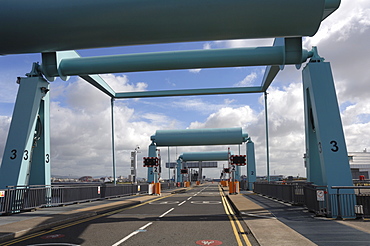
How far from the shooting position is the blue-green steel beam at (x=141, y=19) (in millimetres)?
10359

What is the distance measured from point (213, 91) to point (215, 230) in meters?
22.9

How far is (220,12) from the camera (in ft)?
35.0

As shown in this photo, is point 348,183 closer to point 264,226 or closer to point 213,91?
point 264,226

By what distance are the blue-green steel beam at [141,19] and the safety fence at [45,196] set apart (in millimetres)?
7731

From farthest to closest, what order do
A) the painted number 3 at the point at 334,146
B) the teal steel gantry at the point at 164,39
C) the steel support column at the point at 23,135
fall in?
the steel support column at the point at 23,135, the painted number 3 at the point at 334,146, the teal steel gantry at the point at 164,39

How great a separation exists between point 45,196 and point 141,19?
41.2ft

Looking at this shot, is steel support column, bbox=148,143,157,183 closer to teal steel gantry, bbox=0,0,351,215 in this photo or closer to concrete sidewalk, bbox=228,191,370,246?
teal steel gantry, bbox=0,0,351,215

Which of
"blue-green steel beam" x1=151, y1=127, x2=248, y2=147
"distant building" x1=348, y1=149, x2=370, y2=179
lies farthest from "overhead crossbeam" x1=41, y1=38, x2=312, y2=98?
→ "distant building" x1=348, y1=149, x2=370, y2=179

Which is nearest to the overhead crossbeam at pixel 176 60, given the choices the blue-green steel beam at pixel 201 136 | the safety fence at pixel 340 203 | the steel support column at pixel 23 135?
the steel support column at pixel 23 135

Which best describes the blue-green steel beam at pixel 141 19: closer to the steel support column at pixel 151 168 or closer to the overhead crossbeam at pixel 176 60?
the overhead crossbeam at pixel 176 60

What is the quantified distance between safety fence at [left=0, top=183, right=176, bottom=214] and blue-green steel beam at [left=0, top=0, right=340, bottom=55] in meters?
7.73

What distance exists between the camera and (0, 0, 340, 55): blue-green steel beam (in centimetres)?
1036

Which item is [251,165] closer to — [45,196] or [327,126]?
[327,126]

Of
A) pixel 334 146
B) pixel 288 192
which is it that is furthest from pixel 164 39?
pixel 288 192
